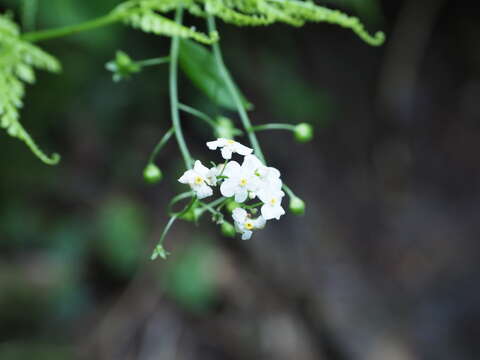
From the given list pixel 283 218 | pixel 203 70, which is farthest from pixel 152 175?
pixel 283 218

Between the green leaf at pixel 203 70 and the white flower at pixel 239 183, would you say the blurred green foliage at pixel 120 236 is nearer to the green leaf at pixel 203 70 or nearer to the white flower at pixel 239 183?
the green leaf at pixel 203 70

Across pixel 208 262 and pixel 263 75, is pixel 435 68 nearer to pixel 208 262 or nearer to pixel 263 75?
pixel 263 75

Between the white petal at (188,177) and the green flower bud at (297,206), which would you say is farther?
the green flower bud at (297,206)

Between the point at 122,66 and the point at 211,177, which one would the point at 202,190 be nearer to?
the point at 211,177

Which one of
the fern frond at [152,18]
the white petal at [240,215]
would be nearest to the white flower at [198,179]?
the white petal at [240,215]

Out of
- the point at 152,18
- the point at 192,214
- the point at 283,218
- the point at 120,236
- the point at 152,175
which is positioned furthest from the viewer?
the point at 283,218

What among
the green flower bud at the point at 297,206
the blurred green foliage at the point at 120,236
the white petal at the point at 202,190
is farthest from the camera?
the blurred green foliage at the point at 120,236
